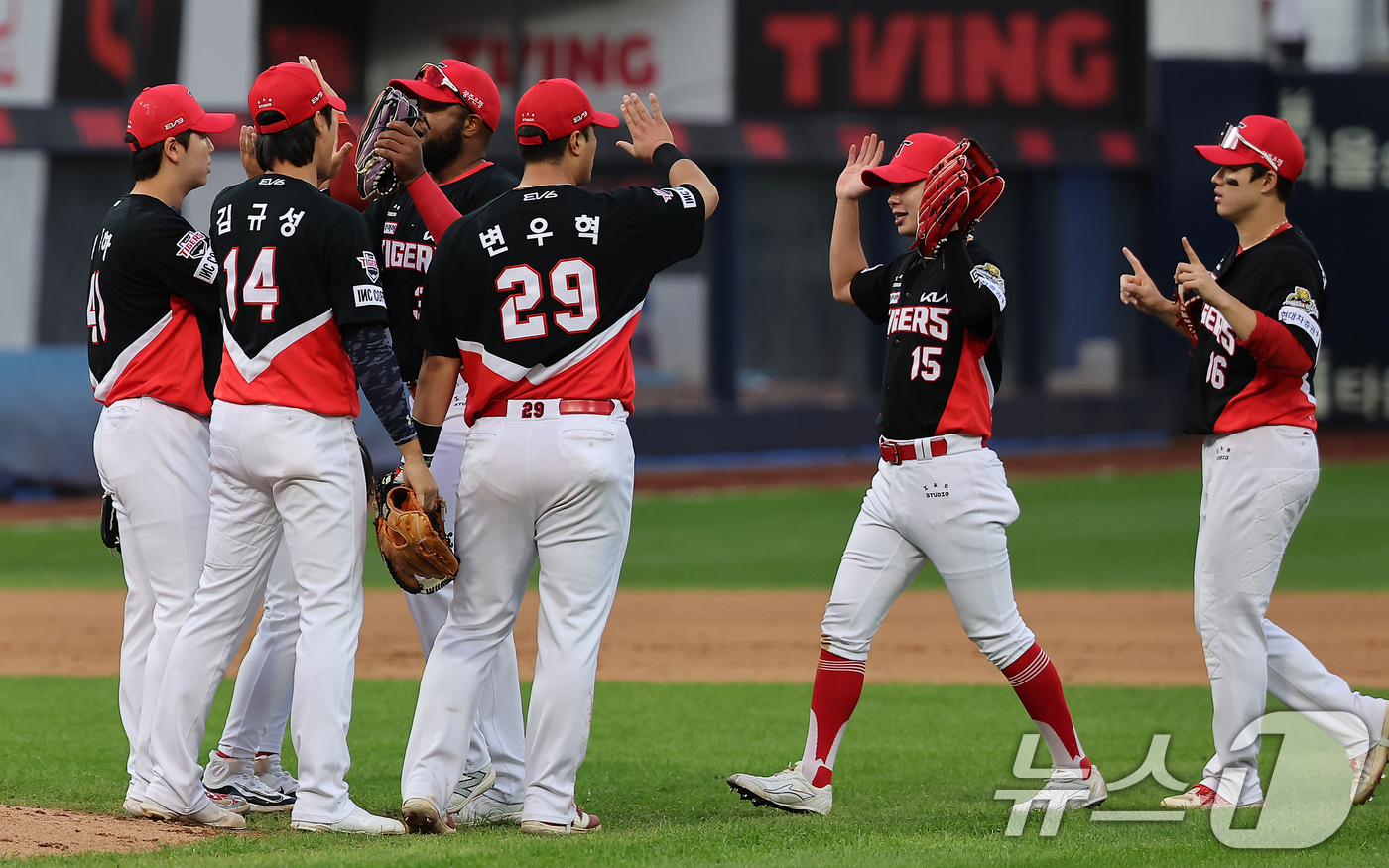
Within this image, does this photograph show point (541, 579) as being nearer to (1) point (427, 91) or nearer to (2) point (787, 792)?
(2) point (787, 792)

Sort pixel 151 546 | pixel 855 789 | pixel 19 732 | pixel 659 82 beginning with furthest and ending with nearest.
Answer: pixel 659 82
pixel 19 732
pixel 855 789
pixel 151 546

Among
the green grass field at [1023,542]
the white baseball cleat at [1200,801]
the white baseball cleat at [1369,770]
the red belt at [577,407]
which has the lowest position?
the white baseball cleat at [1200,801]

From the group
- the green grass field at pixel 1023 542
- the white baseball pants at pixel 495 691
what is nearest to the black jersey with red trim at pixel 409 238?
the white baseball pants at pixel 495 691

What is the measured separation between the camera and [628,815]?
4957mm

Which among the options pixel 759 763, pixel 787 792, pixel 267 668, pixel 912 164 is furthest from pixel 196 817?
pixel 912 164

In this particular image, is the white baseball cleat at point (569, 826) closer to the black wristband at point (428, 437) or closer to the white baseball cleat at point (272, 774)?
the white baseball cleat at point (272, 774)

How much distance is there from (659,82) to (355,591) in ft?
58.9

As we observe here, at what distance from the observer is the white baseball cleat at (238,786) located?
4.99 meters

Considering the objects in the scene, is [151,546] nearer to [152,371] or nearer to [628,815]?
[152,371]

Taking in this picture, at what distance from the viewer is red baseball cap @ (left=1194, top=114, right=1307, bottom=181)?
4973mm

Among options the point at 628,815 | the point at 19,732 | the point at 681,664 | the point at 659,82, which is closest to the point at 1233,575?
the point at 628,815

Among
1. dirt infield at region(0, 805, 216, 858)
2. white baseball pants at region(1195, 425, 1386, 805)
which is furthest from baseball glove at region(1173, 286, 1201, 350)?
dirt infield at region(0, 805, 216, 858)

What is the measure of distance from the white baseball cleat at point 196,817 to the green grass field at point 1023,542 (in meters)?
7.07

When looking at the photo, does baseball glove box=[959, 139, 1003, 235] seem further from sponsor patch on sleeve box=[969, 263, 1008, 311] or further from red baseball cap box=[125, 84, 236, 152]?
red baseball cap box=[125, 84, 236, 152]
